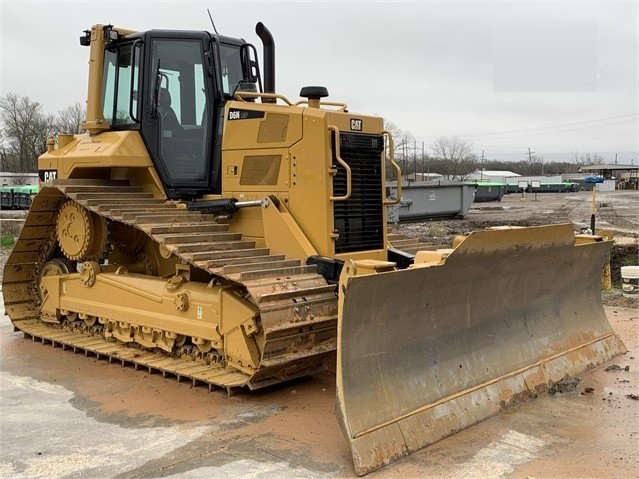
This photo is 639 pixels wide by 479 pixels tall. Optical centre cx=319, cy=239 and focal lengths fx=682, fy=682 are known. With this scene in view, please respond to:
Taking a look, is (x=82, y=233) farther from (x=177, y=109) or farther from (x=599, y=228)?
(x=599, y=228)

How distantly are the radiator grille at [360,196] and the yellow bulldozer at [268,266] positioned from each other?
2 cm

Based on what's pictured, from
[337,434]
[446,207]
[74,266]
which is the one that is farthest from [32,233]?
[446,207]

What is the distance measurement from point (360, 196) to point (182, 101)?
226cm

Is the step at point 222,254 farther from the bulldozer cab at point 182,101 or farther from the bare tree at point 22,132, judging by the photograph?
the bare tree at point 22,132

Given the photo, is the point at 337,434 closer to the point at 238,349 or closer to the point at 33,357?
the point at 238,349

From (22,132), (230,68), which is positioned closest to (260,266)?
(230,68)

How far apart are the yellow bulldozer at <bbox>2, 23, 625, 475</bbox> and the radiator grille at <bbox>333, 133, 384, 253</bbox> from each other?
18 mm

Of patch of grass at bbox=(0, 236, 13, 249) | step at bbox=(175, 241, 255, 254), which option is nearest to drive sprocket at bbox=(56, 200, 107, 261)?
step at bbox=(175, 241, 255, 254)

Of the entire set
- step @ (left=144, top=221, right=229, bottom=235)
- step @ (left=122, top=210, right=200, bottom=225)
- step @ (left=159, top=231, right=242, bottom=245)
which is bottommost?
step @ (left=159, top=231, right=242, bottom=245)

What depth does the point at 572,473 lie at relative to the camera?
13.9ft

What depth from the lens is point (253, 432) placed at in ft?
16.3

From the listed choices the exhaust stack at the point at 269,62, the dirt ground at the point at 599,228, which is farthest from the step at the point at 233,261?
the dirt ground at the point at 599,228

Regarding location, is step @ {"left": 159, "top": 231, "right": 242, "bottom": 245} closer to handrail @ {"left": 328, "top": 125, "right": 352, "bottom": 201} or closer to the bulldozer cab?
the bulldozer cab

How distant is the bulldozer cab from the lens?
23.3 feet
